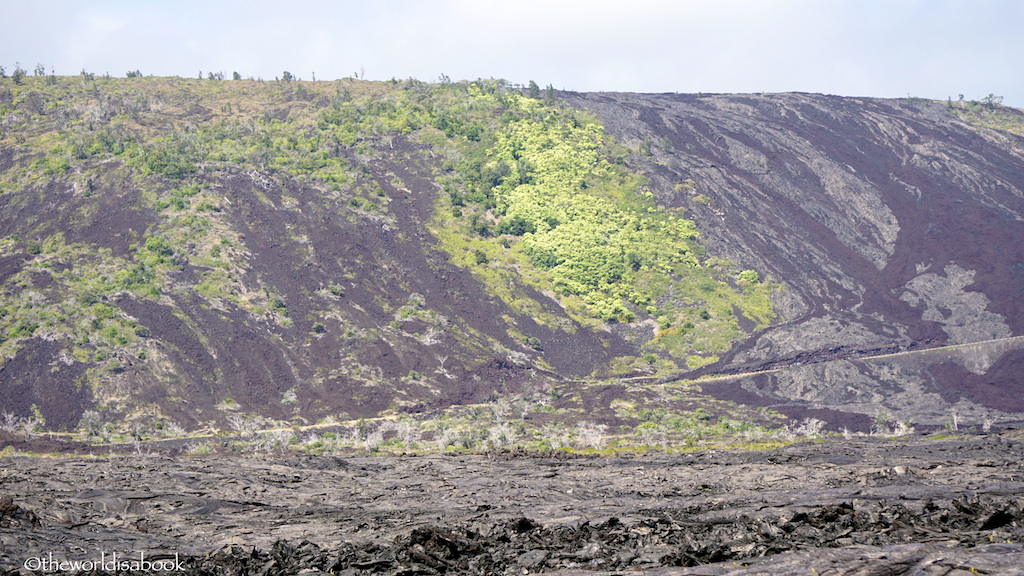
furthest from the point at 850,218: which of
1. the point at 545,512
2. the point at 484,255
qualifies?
the point at 545,512

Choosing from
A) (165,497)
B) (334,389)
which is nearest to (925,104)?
(334,389)

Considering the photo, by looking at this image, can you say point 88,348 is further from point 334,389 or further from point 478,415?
point 478,415

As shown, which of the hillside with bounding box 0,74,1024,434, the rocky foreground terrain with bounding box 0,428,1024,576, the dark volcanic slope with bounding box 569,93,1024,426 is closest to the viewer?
the rocky foreground terrain with bounding box 0,428,1024,576

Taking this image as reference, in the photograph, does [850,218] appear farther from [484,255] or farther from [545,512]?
[545,512]

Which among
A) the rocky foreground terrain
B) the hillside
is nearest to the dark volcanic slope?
the hillside

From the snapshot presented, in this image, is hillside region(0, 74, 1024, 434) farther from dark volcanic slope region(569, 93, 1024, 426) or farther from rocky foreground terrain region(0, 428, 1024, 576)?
rocky foreground terrain region(0, 428, 1024, 576)

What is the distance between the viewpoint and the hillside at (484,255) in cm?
8194

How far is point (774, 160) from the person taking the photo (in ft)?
434

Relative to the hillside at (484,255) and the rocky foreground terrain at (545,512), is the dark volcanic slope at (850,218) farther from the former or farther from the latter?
the rocky foreground terrain at (545,512)

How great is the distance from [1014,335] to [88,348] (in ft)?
304

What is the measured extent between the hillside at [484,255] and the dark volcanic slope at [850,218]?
0.46m

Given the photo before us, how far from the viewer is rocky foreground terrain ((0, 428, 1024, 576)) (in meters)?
21.7

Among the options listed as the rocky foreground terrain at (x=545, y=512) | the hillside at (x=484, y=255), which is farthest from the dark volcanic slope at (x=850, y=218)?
the rocky foreground terrain at (x=545, y=512)

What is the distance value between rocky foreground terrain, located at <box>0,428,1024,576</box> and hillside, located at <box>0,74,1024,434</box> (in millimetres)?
31308
